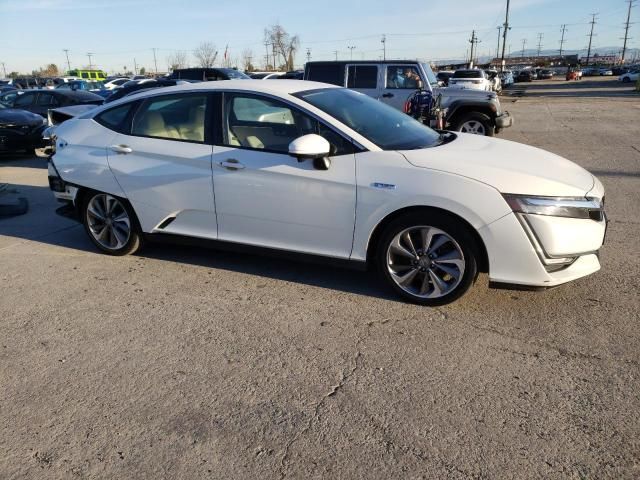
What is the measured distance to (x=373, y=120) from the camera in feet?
14.0

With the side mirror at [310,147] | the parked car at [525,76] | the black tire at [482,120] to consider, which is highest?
the side mirror at [310,147]

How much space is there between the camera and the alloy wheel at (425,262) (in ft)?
12.0

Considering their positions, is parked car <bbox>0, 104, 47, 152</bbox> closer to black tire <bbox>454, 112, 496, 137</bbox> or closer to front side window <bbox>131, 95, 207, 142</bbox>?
front side window <bbox>131, 95, 207, 142</bbox>

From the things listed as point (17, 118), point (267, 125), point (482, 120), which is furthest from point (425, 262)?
point (17, 118)

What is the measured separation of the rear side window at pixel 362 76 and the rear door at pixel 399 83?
9.9 inches

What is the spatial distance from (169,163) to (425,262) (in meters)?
2.31

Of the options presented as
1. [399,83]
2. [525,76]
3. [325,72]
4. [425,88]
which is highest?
[325,72]

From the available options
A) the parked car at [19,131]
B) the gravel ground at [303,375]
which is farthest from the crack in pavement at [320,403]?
the parked car at [19,131]

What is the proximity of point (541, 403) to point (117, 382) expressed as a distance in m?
2.36

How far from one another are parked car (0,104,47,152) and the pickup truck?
663cm

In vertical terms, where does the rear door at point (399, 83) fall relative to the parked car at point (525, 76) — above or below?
above

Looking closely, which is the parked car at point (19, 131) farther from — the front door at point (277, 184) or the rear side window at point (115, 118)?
the front door at point (277, 184)

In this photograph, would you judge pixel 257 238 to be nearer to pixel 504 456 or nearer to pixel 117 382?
pixel 117 382

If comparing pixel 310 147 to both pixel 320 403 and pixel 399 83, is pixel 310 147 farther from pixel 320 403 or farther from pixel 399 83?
pixel 399 83
